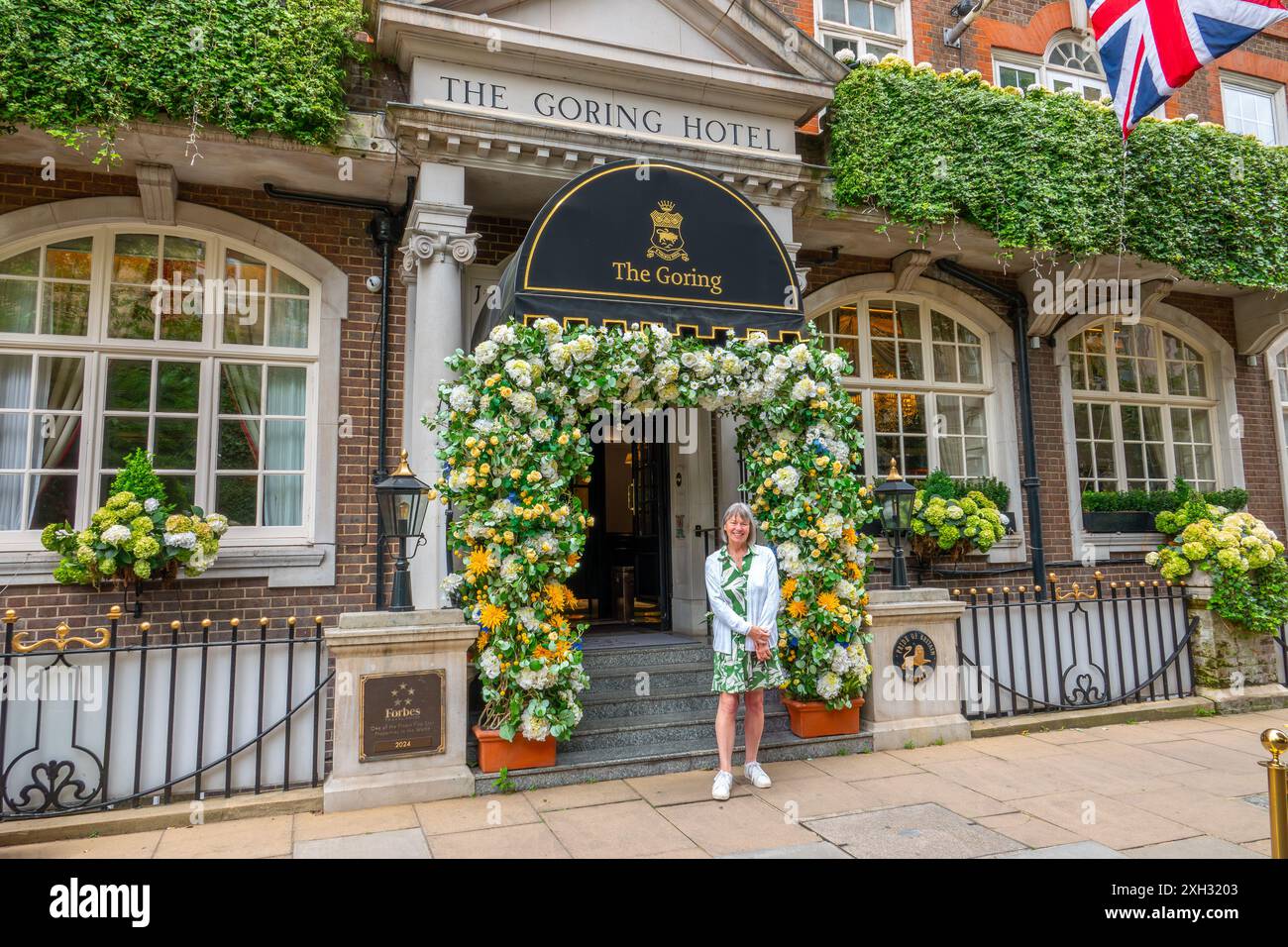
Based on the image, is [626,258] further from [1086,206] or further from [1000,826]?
[1086,206]

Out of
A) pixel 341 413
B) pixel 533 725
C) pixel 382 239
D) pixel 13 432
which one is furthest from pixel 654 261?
pixel 13 432

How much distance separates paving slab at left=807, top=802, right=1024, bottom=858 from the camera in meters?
4.17

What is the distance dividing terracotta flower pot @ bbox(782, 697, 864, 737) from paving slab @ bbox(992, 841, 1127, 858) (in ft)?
7.01

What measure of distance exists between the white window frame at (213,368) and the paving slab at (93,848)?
9.43ft

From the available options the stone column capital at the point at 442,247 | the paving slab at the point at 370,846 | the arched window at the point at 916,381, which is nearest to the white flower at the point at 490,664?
the paving slab at the point at 370,846

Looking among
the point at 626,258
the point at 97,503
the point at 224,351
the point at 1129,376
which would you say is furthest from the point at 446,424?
the point at 1129,376

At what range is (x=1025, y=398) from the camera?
1030 cm

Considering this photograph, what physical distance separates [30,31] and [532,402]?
509 centimetres

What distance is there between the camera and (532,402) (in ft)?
17.8

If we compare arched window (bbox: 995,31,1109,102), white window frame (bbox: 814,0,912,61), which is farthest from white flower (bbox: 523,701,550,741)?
arched window (bbox: 995,31,1109,102)

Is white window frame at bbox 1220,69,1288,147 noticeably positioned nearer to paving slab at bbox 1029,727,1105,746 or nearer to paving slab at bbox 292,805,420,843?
paving slab at bbox 1029,727,1105,746

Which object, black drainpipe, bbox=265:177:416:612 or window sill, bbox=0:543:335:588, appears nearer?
window sill, bbox=0:543:335:588

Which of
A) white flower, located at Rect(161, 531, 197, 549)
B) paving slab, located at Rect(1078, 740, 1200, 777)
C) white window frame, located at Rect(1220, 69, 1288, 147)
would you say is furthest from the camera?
white window frame, located at Rect(1220, 69, 1288, 147)

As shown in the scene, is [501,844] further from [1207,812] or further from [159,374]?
[159,374]
